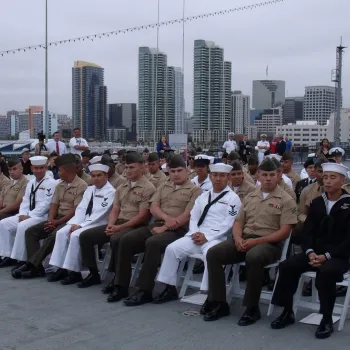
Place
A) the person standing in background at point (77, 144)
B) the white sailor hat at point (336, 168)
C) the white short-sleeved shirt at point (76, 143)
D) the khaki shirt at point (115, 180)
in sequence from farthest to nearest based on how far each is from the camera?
the white short-sleeved shirt at point (76, 143), the person standing in background at point (77, 144), the khaki shirt at point (115, 180), the white sailor hat at point (336, 168)

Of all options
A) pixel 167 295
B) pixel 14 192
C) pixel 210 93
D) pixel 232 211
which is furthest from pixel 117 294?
pixel 210 93

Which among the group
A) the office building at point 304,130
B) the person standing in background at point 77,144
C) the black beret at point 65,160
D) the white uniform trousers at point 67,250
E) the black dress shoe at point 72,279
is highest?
the office building at point 304,130

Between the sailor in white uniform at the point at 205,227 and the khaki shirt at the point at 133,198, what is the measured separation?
759 mm

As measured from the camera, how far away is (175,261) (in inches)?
218

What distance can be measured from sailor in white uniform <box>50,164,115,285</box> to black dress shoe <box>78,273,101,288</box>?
0.15 m

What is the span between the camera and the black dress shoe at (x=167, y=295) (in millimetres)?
5512

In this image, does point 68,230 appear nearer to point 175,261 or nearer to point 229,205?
point 175,261

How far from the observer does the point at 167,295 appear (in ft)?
18.3

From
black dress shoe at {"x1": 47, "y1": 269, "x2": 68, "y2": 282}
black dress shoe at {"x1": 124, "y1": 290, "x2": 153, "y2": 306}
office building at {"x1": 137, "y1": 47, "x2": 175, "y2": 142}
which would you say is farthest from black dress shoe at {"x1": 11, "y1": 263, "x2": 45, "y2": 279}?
office building at {"x1": 137, "y1": 47, "x2": 175, "y2": 142}

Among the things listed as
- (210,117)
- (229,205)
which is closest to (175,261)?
(229,205)

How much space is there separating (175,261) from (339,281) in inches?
65.9

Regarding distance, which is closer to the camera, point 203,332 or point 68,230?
point 203,332

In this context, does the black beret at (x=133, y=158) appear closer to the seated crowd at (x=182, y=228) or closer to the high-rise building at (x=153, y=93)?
the seated crowd at (x=182, y=228)

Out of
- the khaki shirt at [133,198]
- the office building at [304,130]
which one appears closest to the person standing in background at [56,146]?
the khaki shirt at [133,198]
